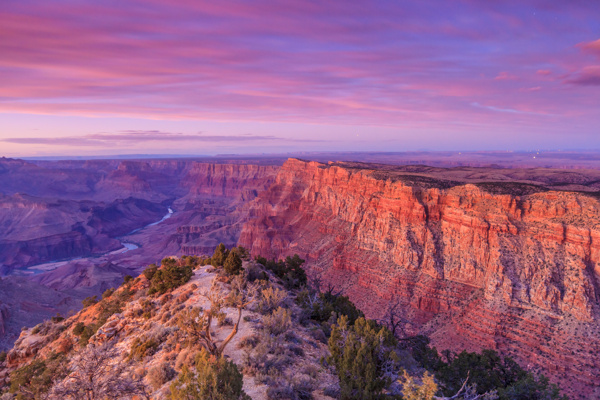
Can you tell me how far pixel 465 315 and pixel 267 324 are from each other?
102 ft

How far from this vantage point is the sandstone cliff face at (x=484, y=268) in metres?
31.1

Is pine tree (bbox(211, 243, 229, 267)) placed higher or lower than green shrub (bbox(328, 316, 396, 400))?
lower

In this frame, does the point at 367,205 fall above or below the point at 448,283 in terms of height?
above

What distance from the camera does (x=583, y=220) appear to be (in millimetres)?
34969

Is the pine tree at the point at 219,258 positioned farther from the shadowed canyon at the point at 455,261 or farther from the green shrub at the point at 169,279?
the shadowed canyon at the point at 455,261

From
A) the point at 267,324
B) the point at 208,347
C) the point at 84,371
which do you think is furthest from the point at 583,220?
the point at 84,371

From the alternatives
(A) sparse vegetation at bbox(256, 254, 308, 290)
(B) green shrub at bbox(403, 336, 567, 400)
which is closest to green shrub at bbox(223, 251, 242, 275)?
(A) sparse vegetation at bbox(256, 254, 308, 290)

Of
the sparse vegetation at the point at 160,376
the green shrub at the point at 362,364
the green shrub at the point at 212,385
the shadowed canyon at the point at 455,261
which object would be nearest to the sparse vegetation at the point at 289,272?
the shadowed canyon at the point at 455,261

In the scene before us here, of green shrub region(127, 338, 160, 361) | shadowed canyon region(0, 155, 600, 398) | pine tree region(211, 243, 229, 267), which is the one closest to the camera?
green shrub region(127, 338, 160, 361)

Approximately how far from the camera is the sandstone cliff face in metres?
31.1

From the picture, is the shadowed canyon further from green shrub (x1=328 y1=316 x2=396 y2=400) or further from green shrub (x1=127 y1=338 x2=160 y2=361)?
green shrub (x1=127 y1=338 x2=160 y2=361)

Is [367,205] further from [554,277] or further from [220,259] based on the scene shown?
[220,259]

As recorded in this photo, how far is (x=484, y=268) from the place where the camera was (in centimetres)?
4034

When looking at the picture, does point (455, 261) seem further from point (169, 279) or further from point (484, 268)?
point (169, 279)
